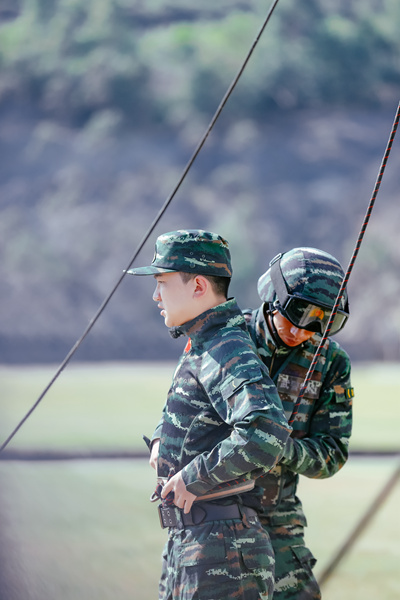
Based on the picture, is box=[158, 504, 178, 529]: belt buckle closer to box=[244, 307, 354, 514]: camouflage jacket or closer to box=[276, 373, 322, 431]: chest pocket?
box=[244, 307, 354, 514]: camouflage jacket

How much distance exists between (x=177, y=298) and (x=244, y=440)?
39cm

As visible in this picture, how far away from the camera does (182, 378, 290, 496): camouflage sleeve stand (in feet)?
6.17

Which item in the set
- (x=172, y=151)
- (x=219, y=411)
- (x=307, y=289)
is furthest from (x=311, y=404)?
(x=172, y=151)

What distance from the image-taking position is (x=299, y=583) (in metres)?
2.51

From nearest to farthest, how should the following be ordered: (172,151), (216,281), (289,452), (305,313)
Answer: (216,281) → (289,452) → (305,313) → (172,151)

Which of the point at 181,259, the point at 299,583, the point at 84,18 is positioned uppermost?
the point at 181,259

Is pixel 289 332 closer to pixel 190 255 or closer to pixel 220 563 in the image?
pixel 190 255

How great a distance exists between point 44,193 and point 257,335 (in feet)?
96.2

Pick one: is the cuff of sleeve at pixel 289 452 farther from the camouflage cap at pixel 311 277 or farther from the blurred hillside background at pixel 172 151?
the blurred hillside background at pixel 172 151

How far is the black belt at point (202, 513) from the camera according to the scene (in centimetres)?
201

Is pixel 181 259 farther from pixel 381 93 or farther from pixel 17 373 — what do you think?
pixel 381 93

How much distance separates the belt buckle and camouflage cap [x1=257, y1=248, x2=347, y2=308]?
74 cm

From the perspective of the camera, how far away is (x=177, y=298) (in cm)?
209

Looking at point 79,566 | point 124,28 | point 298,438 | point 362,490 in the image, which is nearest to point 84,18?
point 124,28
